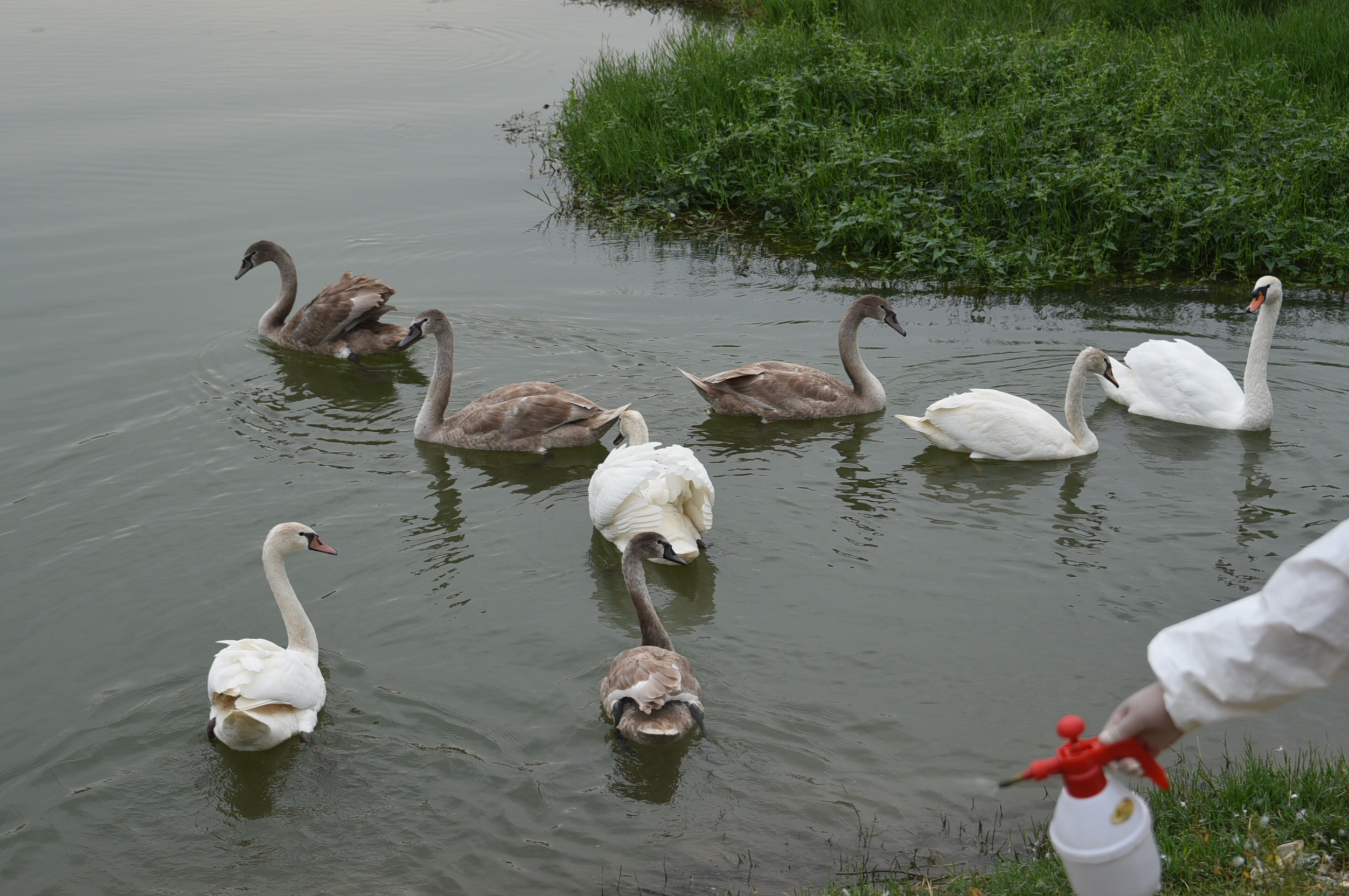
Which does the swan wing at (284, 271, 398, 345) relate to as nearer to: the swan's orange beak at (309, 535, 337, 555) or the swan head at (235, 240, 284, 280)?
the swan head at (235, 240, 284, 280)

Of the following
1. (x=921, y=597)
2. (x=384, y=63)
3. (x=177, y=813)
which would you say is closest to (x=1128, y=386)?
(x=921, y=597)

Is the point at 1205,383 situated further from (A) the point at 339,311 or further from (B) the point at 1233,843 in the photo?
(A) the point at 339,311

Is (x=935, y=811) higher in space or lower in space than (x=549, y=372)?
lower

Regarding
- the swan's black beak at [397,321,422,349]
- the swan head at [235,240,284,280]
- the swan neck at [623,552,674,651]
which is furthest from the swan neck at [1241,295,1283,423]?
the swan head at [235,240,284,280]

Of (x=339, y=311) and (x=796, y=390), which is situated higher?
(x=339, y=311)

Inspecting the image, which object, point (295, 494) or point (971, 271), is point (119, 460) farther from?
point (971, 271)

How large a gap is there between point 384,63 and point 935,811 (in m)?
18.9

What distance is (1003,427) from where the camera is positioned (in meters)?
9.05

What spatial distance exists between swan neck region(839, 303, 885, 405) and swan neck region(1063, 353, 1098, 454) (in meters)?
1.57

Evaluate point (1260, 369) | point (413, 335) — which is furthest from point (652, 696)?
point (1260, 369)

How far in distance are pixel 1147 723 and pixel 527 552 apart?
5.67 metres

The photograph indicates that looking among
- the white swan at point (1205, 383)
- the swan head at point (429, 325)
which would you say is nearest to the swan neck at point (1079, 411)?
the white swan at point (1205, 383)

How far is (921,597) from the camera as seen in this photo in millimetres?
7266

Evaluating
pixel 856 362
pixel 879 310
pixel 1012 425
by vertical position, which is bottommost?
pixel 1012 425
